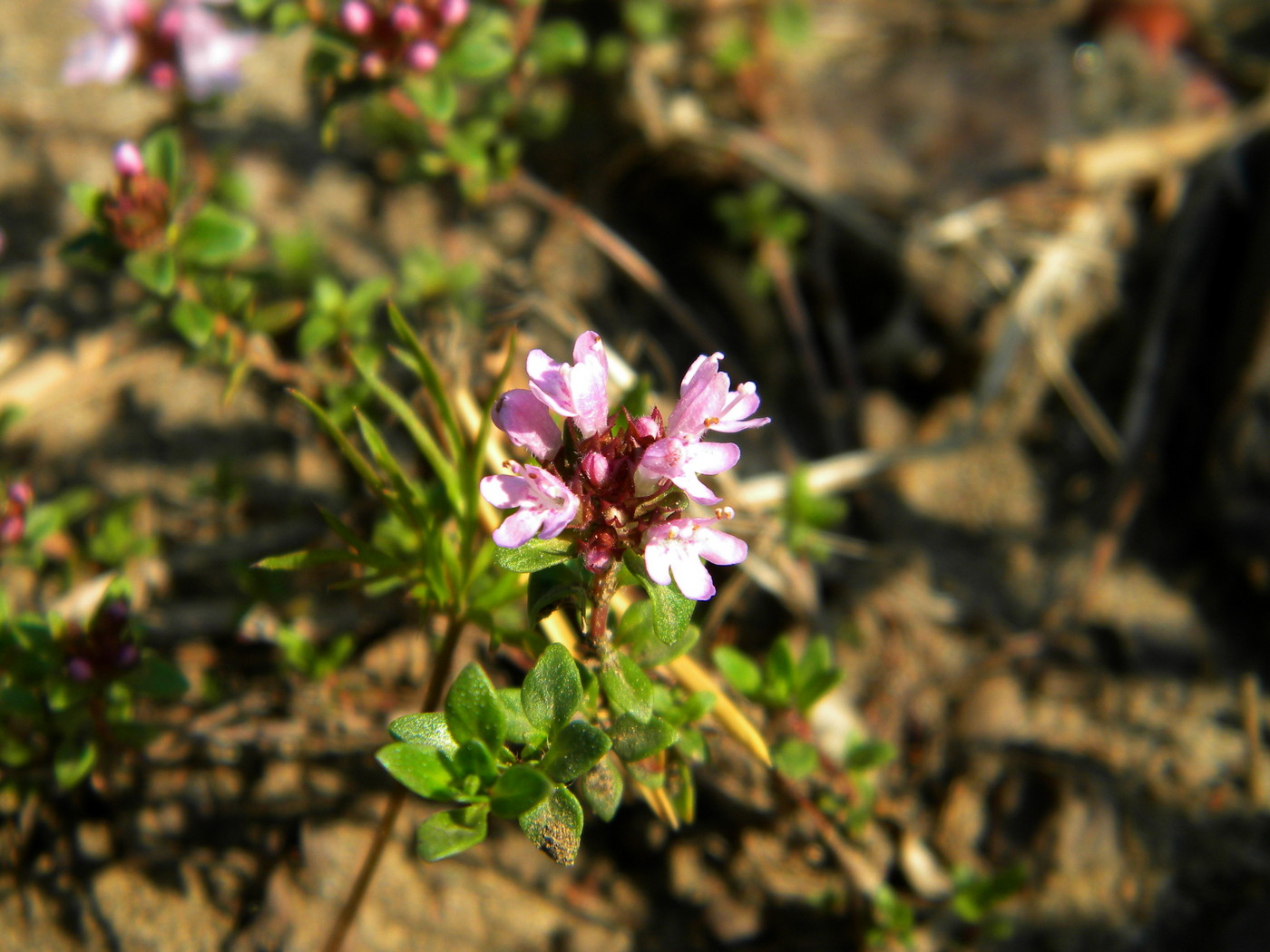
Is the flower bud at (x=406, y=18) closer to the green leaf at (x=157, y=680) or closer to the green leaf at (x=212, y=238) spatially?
the green leaf at (x=212, y=238)

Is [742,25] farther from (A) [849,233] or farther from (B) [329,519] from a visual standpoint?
(B) [329,519]

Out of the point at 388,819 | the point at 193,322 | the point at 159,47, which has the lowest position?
the point at 388,819

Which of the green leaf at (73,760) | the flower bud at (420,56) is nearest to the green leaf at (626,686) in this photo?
Answer: the green leaf at (73,760)

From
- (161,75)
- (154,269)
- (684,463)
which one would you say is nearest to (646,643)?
(684,463)

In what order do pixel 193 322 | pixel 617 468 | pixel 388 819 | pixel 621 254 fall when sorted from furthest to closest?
pixel 621 254 → pixel 193 322 → pixel 388 819 → pixel 617 468

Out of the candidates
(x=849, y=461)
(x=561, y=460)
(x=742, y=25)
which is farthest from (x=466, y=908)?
(x=742, y=25)

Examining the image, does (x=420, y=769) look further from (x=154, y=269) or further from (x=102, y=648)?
(x=154, y=269)
